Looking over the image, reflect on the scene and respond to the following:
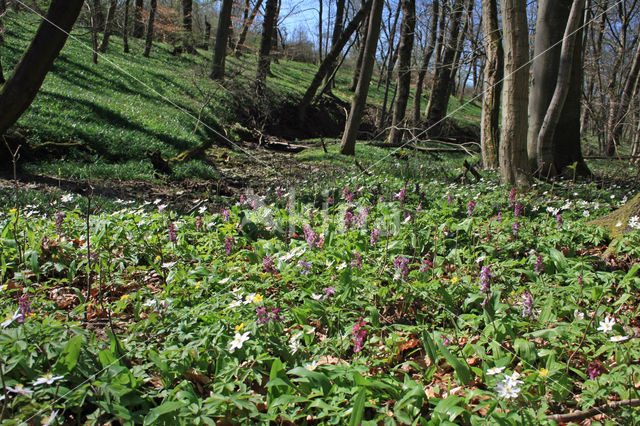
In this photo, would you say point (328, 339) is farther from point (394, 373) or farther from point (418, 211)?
point (418, 211)

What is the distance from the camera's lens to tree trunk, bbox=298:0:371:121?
1516cm

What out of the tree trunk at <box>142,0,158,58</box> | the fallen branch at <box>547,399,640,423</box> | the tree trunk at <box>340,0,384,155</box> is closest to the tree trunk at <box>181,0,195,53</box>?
the tree trunk at <box>142,0,158,58</box>

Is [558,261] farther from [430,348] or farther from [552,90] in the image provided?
[552,90]

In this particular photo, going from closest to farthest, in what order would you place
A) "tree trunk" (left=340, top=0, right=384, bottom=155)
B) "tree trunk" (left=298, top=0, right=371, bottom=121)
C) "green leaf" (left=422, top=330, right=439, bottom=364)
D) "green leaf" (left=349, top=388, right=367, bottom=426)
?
"green leaf" (left=349, top=388, right=367, bottom=426) → "green leaf" (left=422, top=330, right=439, bottom=364) → "tree trunk" (left=340, top=0, right=384, bottom=155) → "tree trunk" (left=298, top=0, right=371, bottom=121)

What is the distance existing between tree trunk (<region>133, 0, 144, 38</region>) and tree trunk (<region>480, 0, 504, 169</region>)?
21.5 meters

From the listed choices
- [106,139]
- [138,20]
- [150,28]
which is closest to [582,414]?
[106,139]

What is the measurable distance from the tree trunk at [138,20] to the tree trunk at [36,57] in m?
18.1

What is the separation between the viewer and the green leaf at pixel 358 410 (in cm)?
153

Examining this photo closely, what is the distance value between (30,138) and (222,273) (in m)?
7.51

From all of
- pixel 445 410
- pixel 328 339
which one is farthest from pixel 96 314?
pixel 445 410

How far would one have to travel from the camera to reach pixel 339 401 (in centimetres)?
169

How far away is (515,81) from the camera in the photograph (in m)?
5.12

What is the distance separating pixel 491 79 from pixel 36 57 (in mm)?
7462

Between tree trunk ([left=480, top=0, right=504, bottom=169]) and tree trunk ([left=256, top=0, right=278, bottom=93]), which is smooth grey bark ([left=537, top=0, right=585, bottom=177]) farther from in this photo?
tree trunk ([left=256, top=0, right=278, bottom=93])
